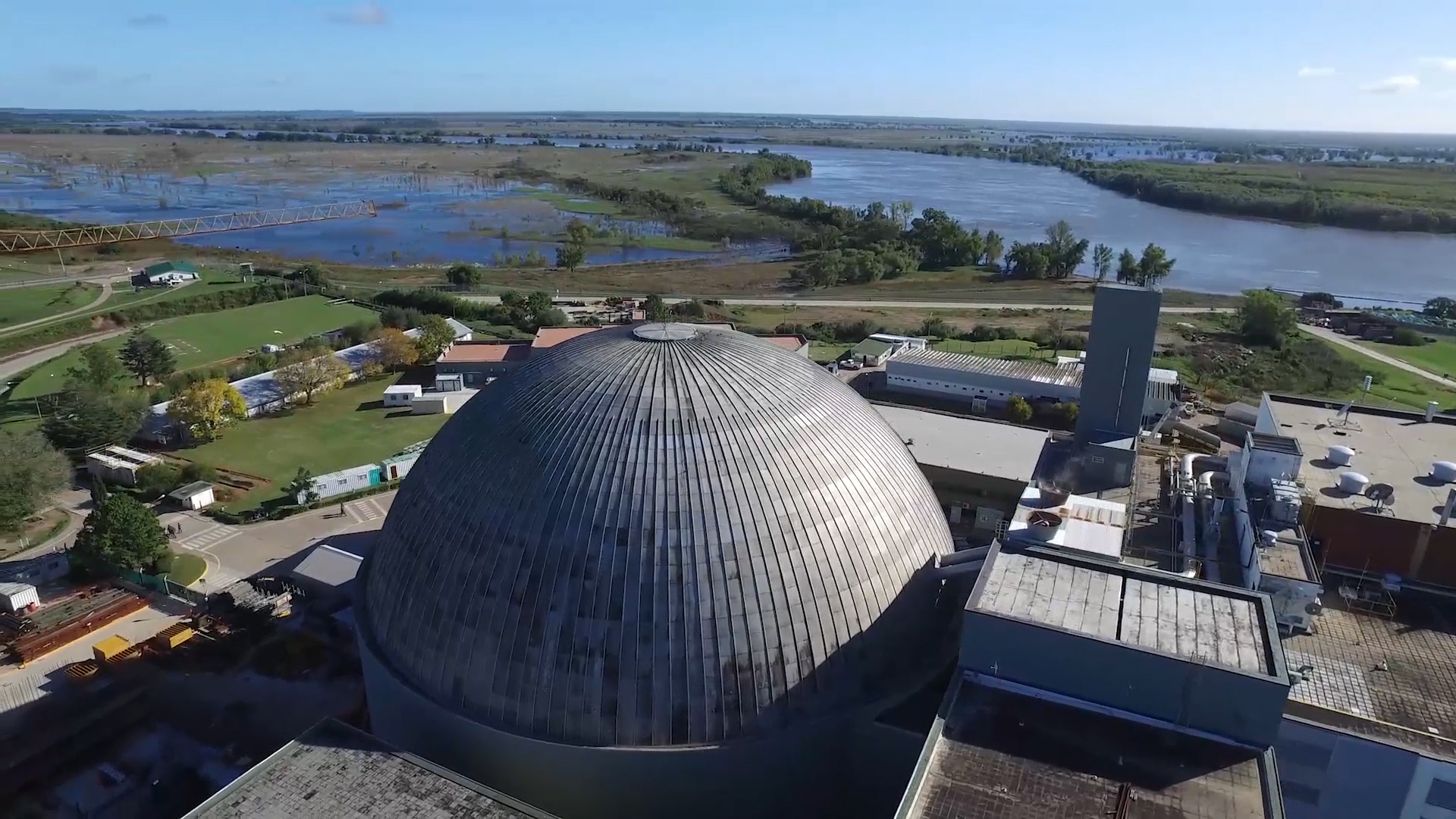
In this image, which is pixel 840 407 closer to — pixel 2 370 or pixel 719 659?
pixel 719 659

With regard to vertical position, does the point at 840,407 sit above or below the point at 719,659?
above

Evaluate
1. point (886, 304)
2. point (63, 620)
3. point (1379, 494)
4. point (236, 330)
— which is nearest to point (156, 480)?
point (63, 620)

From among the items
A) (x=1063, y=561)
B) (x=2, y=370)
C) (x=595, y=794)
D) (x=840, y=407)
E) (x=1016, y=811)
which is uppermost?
(x=840, y=407)

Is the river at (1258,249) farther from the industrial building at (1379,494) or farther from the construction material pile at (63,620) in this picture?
the construction material pile at (63,620)

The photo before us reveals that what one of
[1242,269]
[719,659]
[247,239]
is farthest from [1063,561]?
[247,239]

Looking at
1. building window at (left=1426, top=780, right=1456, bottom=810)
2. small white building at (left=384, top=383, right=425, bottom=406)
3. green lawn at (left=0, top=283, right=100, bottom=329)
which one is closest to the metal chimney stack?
building window at (left=1426, top=780, right=1456, bottom=810)

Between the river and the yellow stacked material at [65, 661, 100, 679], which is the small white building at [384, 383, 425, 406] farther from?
the river
